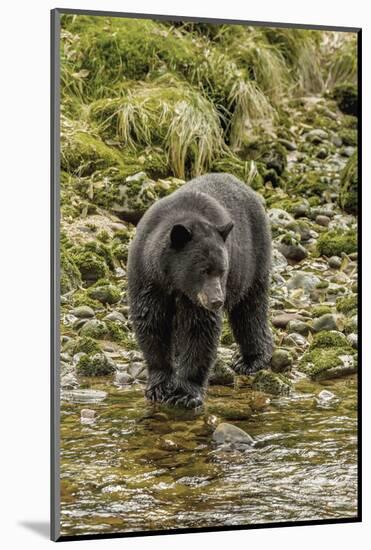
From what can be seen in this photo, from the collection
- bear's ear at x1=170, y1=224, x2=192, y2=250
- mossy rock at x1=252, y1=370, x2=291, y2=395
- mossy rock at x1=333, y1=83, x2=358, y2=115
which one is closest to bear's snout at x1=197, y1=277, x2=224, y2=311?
bear's ear at x1=170, y1=224, x2=192, y2=250

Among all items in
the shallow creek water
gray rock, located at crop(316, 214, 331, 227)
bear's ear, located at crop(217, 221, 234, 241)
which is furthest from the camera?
gray rock, located at crop(316, 214, 331, 227)

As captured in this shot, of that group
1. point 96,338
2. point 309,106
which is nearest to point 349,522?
point 96,338

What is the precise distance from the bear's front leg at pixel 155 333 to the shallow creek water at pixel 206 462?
0.17 m

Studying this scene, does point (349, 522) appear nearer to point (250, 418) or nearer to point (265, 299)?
point (250, 418)

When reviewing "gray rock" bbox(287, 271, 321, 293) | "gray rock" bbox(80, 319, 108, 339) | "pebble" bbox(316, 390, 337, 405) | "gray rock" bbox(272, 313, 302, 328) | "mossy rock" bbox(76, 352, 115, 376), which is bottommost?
"pebble" bbox(316, 390, 337, 405)

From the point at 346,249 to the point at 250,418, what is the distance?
5.77 feet

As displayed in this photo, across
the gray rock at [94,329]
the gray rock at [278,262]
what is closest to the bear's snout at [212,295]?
the gray rock at [94,329]

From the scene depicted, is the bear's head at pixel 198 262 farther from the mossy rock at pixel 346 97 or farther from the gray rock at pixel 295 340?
the mossy rock at pixel 346 97

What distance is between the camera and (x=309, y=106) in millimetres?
10336

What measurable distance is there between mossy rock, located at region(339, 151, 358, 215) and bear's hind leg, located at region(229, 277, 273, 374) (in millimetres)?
960

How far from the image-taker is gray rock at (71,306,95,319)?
29.9 ft

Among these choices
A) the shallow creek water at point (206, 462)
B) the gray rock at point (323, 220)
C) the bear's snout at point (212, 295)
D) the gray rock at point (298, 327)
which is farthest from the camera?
the gray rock at point (323, 220)

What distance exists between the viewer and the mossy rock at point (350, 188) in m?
10.2

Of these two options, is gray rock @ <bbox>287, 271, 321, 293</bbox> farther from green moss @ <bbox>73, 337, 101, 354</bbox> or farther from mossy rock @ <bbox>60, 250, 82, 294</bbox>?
mossy rock @ <bbox>60, 250, 82, 294</bbox>
